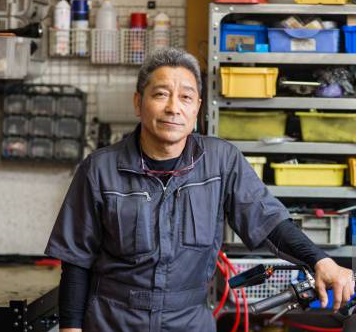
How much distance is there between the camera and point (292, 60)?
11.5ft

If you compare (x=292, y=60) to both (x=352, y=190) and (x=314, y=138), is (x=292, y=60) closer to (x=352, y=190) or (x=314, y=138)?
(x=314, y=138)

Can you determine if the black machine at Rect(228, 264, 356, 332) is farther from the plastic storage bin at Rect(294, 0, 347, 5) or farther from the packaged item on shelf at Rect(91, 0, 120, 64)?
the packaged item on shelf at Rect(91, 0, 120, 64)

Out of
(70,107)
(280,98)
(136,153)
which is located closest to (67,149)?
(70,107)

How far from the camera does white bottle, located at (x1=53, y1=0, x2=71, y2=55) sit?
4.04 m

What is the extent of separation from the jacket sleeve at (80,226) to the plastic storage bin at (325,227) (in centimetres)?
175

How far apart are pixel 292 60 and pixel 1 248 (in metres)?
1.99

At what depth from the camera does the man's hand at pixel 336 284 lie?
67.3 inches

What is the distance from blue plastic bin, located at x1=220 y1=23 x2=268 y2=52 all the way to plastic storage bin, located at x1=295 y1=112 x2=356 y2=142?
0.42 metres

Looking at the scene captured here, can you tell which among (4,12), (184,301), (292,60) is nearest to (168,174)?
(184,301)

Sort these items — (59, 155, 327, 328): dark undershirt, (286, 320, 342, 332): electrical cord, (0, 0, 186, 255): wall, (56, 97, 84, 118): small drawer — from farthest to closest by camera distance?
(0, 0, 186, 255): wall, (56, 97, 84, 118): small drawer, (286, 320, 342, 332): electrical cord, (59, 155, 327, 328): dark undershirt

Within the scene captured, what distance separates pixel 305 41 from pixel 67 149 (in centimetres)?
145

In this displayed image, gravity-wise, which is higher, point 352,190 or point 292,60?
point 292,60

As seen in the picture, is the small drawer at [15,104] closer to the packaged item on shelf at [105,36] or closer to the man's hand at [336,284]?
the packaged item on shelf at [105,36]

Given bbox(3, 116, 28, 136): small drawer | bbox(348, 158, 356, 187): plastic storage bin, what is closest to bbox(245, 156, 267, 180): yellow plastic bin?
bbox(348, 158, 356, 187): plastic storage bin
